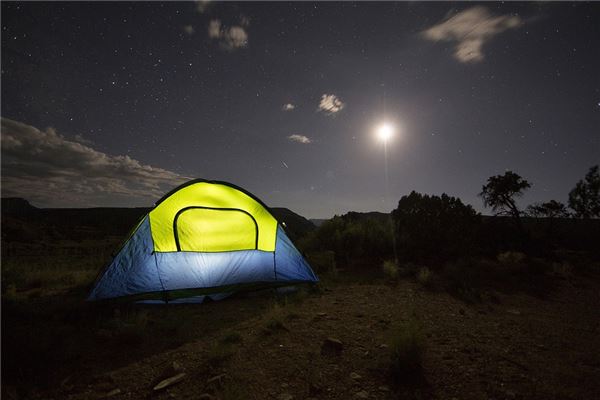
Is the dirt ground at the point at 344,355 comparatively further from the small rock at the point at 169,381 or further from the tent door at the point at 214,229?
the tent door at the point at 214,229

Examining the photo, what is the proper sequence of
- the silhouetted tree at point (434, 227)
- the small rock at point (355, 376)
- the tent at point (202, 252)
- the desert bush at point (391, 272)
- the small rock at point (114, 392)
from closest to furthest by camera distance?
the small rock at point (114, 392)
the small rock at point (355, 376)
the tent at point (202, 252)
the desert bush at point (391, 272)
the silhouetted tree at point (434, 227)

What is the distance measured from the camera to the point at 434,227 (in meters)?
10.5

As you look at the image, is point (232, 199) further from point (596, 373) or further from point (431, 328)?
point (596, 373)

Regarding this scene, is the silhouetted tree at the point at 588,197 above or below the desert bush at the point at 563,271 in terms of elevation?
above

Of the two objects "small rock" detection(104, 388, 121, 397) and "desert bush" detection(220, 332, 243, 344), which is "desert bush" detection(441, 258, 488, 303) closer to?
"desert bush" detection(220, 332, 243, 344)

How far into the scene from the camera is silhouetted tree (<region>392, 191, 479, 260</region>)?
31.8 feet

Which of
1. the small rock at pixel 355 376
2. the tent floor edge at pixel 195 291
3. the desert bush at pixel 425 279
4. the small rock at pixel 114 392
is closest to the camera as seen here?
the small rock at pixel 114 392

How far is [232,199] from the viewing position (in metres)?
6.36

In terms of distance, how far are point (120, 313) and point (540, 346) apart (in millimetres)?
6300

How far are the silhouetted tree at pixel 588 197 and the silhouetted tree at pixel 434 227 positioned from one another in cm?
Answer: 1268

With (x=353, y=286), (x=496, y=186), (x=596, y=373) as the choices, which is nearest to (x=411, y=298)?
(x=353, y=286)

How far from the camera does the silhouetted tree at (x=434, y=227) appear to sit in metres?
9.70

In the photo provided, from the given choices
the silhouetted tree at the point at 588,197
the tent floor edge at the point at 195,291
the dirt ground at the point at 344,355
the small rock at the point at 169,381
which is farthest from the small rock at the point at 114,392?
the silhouetted tree at the point at 588,197

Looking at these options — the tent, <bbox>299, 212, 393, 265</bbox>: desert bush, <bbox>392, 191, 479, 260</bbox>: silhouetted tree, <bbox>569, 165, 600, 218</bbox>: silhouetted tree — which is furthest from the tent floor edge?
<bbox>569, 165, 600, 218</bbox>: silhouetted tree
